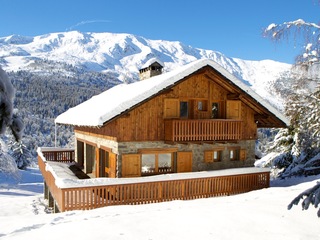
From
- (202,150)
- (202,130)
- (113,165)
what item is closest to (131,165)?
(113,165)

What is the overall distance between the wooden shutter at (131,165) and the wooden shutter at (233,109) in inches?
248

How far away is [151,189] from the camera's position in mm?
13547

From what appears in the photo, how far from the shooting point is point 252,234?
8.48 m

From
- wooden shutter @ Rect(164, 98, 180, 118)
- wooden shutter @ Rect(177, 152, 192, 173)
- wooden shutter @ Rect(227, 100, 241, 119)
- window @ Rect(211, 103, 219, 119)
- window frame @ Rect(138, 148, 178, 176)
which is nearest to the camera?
window frame @ Rect(138, 148, 178, 176)

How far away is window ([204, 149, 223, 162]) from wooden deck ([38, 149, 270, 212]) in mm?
2043

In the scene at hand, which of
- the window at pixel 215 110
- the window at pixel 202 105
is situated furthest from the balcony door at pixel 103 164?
the window at pixel 215 110

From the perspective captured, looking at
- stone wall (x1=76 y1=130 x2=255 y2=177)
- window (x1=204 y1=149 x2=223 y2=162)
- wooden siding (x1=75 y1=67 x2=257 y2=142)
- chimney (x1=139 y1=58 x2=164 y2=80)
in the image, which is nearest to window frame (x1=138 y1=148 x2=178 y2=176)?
stone wall (x1=76 y1=130 x2=255 y2=177)

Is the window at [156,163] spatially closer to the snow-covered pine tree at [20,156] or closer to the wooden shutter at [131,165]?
the wooden shutter at [131,165]

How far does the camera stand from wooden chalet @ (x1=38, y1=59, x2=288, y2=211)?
13.8 m

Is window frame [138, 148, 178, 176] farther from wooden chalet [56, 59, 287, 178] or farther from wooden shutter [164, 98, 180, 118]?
wooden shutter [164, 98, 180, 118]

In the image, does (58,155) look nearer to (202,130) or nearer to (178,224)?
(202,130)

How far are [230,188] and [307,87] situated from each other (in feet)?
21.1

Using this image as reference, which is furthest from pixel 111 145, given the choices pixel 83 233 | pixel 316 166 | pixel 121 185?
pixel 316 166

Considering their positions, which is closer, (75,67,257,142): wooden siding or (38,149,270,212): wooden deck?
(38,149,270,212): wooden deck
